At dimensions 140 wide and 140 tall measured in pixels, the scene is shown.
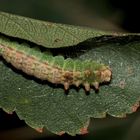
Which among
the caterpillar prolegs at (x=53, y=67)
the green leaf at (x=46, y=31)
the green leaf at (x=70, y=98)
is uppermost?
the green leaf at (x=46, y=31)

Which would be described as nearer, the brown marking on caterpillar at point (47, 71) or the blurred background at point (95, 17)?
the brown marking on caterpillar at point (47, 71)

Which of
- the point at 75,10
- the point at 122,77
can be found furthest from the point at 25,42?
the point at 75,10

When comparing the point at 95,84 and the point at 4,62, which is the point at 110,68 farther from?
the point at 4,62

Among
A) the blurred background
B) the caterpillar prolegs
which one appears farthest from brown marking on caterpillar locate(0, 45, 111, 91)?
the blurred background

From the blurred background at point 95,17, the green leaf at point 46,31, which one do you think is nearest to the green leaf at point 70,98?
the green leaf at point 46,31

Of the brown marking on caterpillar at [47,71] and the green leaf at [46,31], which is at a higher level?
the green leaf at [46,31]

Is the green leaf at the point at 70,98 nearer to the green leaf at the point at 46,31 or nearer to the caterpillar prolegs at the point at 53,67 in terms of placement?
the caterpillar prolegs at the point at 53,67

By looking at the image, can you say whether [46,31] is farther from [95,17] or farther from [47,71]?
[95,17]
